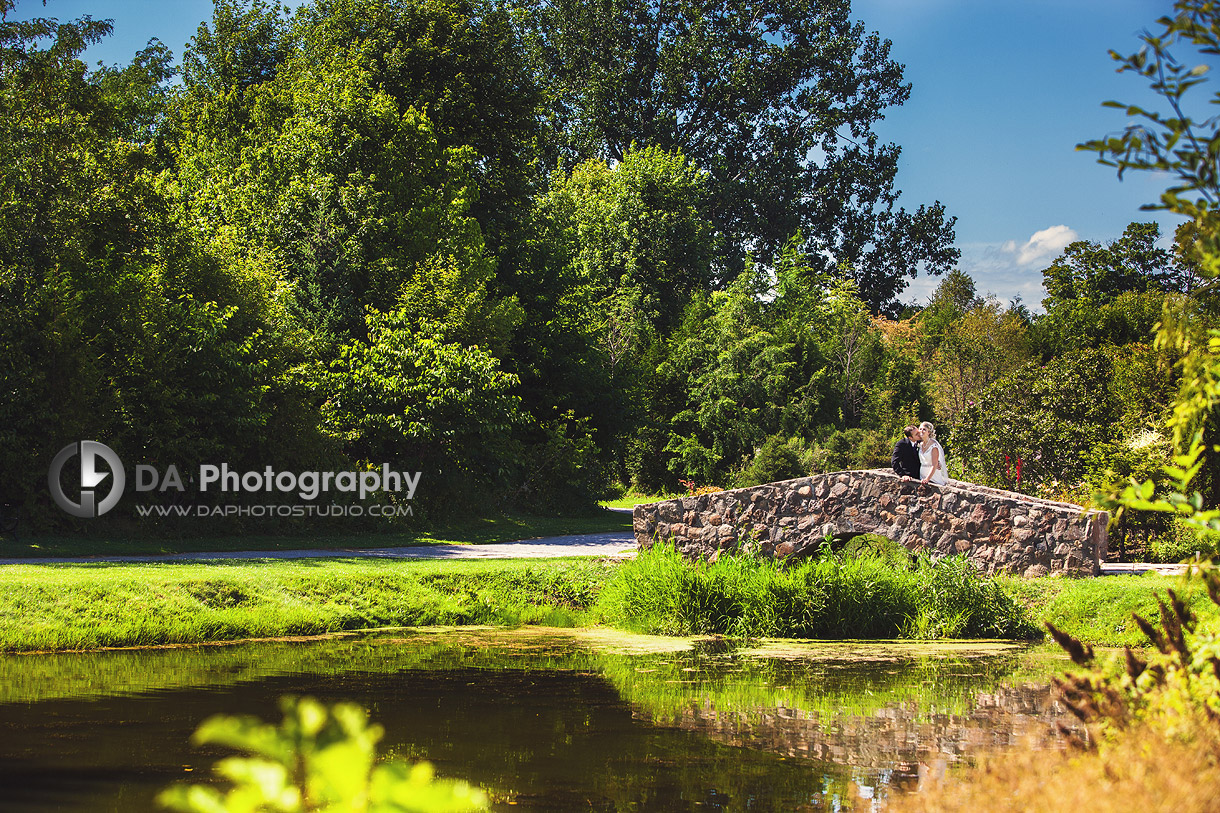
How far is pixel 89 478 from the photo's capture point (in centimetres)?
1916

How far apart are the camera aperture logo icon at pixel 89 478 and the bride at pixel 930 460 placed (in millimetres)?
14168

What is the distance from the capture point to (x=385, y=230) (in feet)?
85.4

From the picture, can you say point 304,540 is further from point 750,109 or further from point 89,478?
point 750,109

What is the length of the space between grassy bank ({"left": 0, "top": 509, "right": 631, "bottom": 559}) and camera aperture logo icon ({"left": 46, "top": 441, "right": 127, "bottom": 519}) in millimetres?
585

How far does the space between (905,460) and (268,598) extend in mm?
9507

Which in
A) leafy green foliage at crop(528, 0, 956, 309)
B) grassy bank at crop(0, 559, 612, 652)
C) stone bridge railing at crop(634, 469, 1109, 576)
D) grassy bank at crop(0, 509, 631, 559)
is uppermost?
leafy green foliage at crop(528, 0, 956, 309)

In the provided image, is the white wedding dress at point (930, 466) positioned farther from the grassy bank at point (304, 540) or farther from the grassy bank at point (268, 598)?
the grassy bank at point (304, 540)

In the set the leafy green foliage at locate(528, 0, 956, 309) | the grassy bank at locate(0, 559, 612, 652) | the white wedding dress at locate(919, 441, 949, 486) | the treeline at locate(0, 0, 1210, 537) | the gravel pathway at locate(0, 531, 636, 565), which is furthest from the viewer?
the leafy green foliage at locate(528, 0, 956, 309)

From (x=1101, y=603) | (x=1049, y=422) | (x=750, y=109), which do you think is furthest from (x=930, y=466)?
(x=750, y=109)

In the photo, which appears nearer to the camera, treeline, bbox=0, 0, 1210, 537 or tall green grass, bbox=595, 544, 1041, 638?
tall green grass, bbox=595, 544, 1041, 638

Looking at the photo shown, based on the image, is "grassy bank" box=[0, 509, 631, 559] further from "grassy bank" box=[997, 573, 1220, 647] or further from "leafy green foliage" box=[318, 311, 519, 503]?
"grassy bank" box=[997, 573, 1220, 647]

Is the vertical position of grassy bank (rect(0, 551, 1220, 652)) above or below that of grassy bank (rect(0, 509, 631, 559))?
below

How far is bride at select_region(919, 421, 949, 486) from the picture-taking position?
53.8ft

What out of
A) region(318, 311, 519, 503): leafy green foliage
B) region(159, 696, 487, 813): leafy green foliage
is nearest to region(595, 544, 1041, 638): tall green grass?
region(318, 311, 519, 503): leafy green foliage
